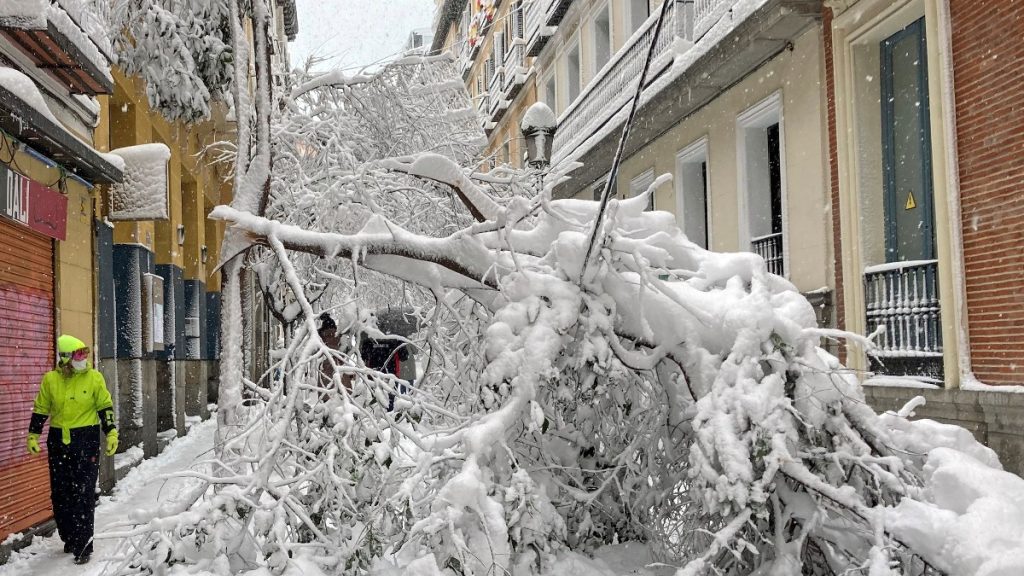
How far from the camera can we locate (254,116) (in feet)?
21.1

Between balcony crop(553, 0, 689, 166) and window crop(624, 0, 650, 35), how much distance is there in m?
1.03

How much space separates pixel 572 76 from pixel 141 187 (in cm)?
1318

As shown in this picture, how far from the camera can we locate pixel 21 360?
8289 millimetres

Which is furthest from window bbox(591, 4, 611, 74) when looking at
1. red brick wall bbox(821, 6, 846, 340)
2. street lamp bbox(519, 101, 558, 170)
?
street lamp bbox(519, 101, 558, 170)

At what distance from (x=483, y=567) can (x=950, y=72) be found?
22.9 feet

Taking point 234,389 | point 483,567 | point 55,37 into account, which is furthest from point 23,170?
point 483,567

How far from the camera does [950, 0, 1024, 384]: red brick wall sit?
756cm

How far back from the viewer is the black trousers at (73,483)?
7.17 metres

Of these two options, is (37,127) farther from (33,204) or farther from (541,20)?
(541,20)

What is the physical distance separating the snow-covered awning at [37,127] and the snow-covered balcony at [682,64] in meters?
4.85

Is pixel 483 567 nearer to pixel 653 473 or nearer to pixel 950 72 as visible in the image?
pixel 653 473

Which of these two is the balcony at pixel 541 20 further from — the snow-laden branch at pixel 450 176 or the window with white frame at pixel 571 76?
the snow-laden branch at pixel 450 176

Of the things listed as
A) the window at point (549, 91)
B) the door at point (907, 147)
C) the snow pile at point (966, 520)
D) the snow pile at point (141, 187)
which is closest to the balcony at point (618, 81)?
the door at point (907, 147)

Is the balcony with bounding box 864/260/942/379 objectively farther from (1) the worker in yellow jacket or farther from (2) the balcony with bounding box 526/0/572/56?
(2) the balcony with bounding box 526/0/572/56
